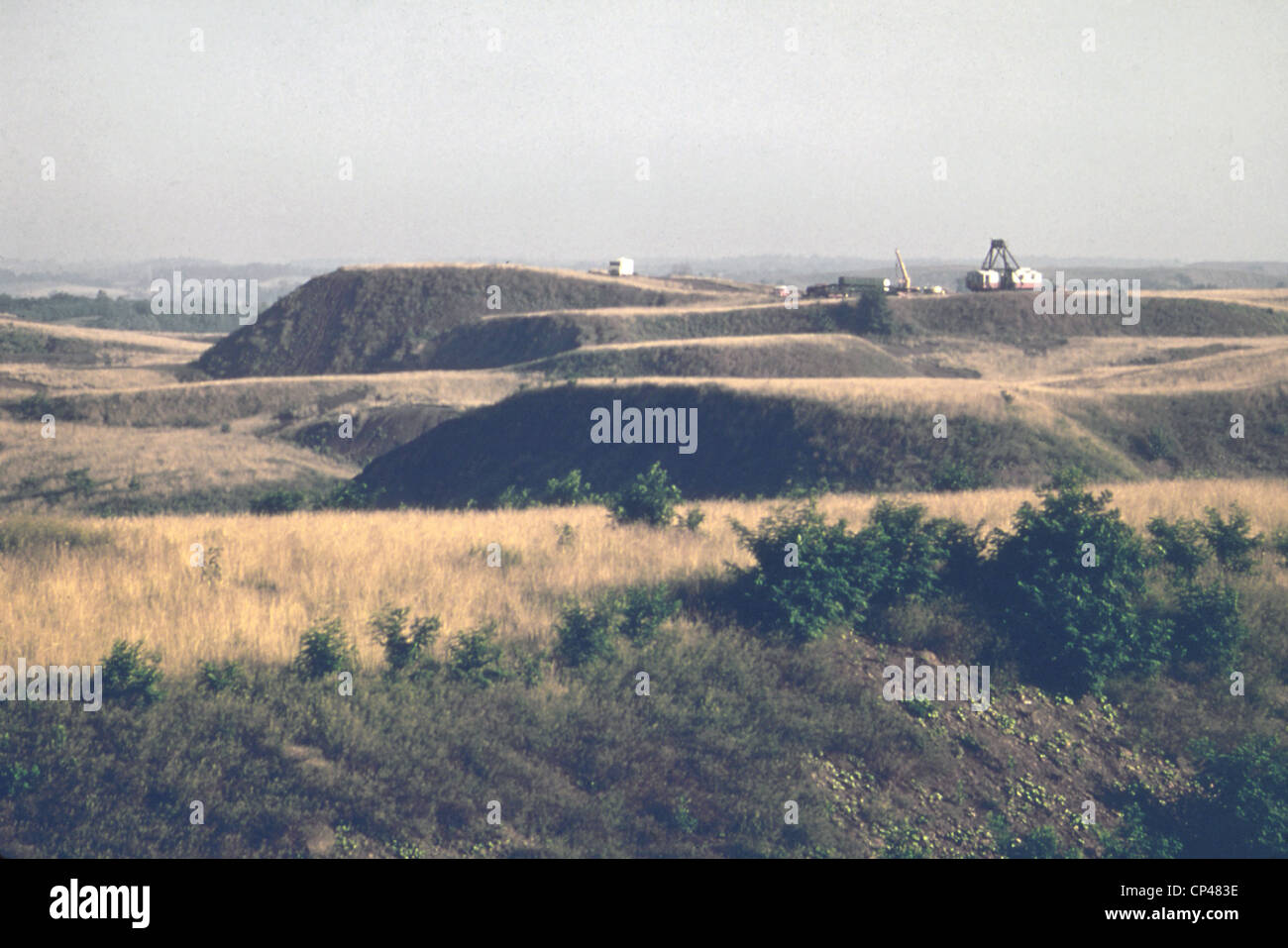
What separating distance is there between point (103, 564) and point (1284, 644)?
1791 cm

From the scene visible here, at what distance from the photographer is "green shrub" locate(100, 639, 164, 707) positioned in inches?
455

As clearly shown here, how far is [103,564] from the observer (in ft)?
50.9

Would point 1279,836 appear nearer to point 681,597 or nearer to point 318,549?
point 681,597

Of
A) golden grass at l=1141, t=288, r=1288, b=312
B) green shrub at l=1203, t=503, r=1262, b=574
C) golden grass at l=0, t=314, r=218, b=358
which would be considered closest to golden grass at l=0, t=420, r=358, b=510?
green shrub at l=1203, t=503, r=1262, b=574

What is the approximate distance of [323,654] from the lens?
490 inches

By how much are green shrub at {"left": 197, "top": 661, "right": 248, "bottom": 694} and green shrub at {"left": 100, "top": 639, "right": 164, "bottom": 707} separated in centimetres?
44

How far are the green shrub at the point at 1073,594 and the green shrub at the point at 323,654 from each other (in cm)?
969

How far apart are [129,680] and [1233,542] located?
17559mm

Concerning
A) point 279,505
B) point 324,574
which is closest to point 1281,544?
point 324,574

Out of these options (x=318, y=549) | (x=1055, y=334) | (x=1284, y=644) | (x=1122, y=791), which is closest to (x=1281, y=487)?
(x=1284, y=644)

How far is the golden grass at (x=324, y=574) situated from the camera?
42.9 feet

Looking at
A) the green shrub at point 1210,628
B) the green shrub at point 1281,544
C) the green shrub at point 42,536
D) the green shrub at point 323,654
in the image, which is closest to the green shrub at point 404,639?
the green shrub at point 323,654

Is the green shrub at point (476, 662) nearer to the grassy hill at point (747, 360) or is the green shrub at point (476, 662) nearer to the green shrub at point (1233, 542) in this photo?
the green shrub at point (1233, 542)

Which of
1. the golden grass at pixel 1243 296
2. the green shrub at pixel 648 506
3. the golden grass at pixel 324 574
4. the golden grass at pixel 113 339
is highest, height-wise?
the golden grass at pixel 1243 296
